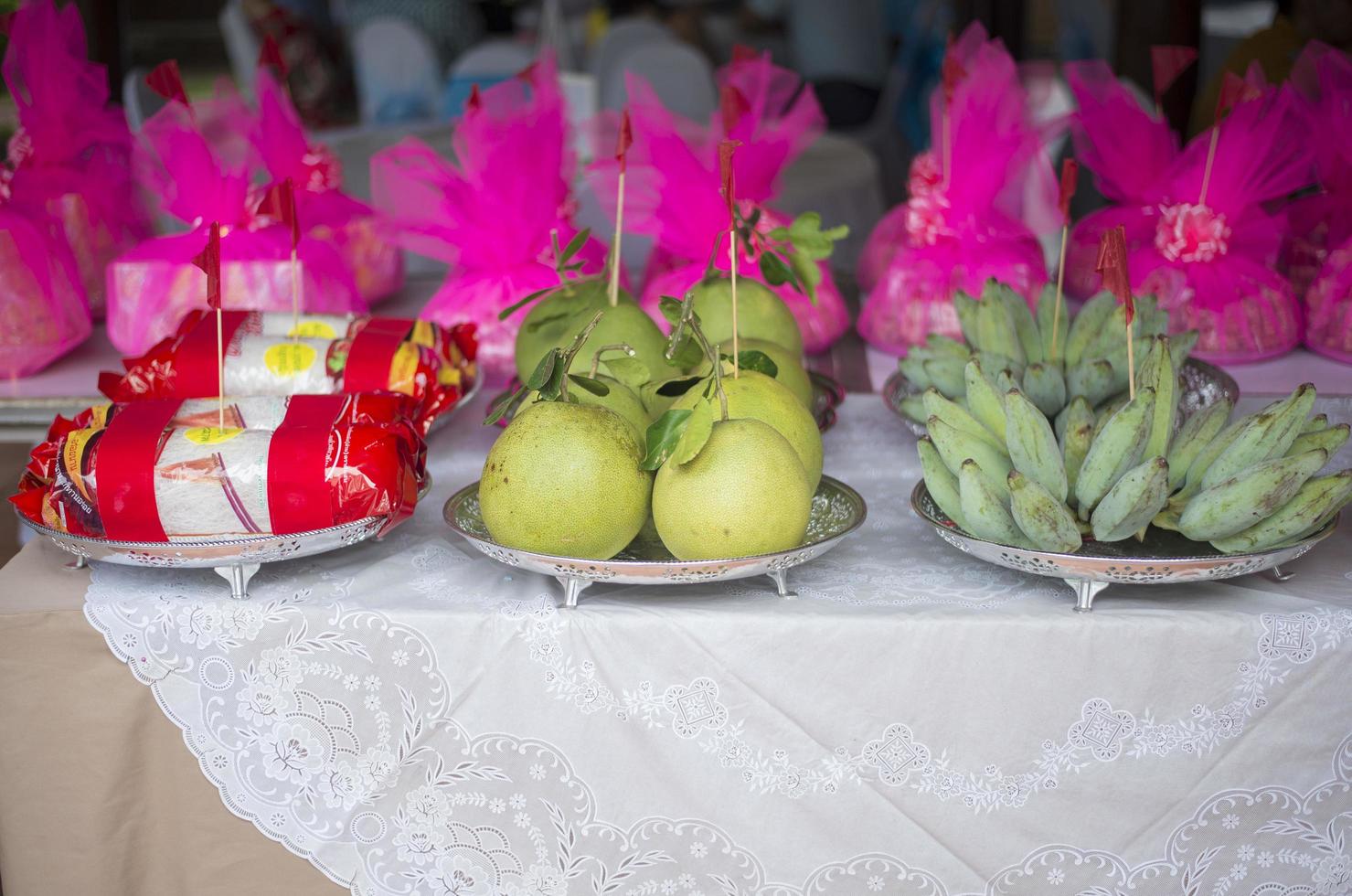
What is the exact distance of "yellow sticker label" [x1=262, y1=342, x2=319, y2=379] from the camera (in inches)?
45.4

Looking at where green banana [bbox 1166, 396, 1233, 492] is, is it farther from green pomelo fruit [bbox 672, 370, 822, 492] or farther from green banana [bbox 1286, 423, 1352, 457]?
green pomelo fruit [bbox 672, 370, 822, 492]

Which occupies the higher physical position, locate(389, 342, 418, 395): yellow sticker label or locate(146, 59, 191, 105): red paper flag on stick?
locate(146, 59, 191, 105): red paper flag on stick

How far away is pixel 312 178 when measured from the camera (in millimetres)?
1594

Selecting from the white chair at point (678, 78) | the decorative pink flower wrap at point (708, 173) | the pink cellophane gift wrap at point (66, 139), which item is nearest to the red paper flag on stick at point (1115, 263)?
the decorative pink flower wrap at point (708, 173)

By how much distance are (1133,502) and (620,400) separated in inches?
15.0

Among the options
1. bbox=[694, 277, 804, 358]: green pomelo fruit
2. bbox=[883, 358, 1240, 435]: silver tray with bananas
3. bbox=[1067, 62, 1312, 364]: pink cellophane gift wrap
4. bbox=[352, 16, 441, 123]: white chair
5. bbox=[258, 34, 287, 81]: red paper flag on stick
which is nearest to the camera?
bbox=[694, 277, 804, 358]: green pomelo fruit

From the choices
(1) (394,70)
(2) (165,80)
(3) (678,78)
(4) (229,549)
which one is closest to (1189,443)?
(4) (229,549)

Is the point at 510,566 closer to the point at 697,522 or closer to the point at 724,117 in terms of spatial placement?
the point at 697,522

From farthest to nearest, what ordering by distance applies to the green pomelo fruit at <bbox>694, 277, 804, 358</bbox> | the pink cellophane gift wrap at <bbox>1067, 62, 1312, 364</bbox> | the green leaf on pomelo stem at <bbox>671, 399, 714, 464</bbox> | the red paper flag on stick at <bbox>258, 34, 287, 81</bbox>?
the red paper flag on stick at <bbox>258, 34, 287, 81</bbox> < the pink cellophane gift wrap at <bbox>1067, 62, 1312, 364</bbox> < the green pomelo fruit at <bbox>694, 277, 804, 358</bbox> < the green leaf on pomelo stem at <bbox>671, 399, 714, 464</bbox>

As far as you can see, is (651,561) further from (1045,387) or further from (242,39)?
(242,39)

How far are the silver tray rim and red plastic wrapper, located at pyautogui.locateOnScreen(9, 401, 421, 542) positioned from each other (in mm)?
103

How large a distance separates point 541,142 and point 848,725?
77cm

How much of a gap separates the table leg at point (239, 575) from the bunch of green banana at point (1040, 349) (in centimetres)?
60

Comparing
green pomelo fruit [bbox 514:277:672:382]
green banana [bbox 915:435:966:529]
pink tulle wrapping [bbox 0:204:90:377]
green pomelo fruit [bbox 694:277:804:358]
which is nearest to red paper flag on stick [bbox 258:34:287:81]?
pink tulle wrapping [bbox 0:204:90:377]
